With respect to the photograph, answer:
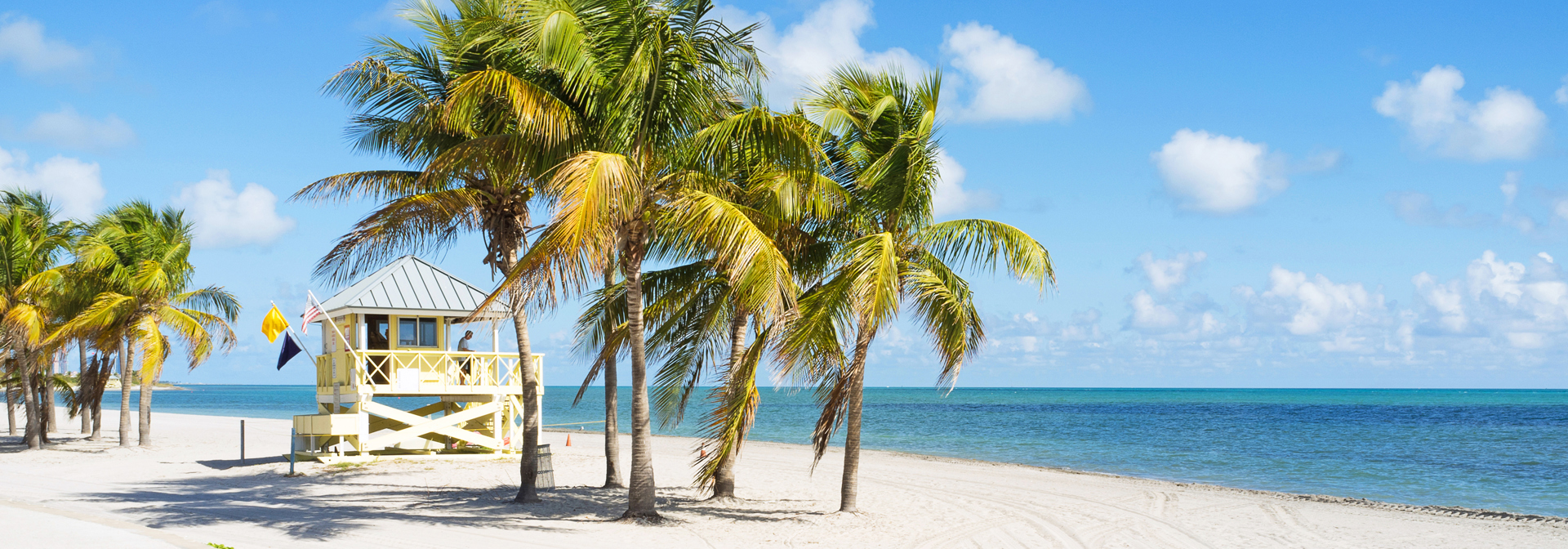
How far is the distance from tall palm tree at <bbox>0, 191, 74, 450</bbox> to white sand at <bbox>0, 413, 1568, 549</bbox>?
324 centimetres

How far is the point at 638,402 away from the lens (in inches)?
416

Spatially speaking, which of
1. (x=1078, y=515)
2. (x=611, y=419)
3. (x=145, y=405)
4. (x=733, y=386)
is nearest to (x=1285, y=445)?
(x=1078, y=515)

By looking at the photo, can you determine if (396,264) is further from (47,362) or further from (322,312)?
(47,362)

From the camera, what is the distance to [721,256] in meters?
9.42

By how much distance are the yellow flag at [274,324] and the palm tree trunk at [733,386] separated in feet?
31.4

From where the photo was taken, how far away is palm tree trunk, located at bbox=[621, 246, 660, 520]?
1028cm

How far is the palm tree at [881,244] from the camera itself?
32.7 feet

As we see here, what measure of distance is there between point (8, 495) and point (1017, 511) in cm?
1336

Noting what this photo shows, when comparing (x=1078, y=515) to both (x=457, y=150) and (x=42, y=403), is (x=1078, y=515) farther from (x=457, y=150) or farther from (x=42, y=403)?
(x=42, y=403)

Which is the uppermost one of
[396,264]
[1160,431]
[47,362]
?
[396,264]

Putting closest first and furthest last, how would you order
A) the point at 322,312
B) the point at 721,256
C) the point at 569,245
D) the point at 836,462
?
the point at 569,245, the point at 721,256, the point at 322,312, the point at 836,462

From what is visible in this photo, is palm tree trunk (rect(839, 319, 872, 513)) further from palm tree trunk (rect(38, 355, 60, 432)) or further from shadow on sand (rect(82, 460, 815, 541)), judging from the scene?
palm tree trunk (rect(38, 355, 60, 432))

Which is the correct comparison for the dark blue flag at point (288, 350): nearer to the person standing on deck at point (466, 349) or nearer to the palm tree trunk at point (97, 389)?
the person standing on deck at point (466, 349)

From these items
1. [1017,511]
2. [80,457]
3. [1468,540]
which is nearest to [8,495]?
[80,457]
